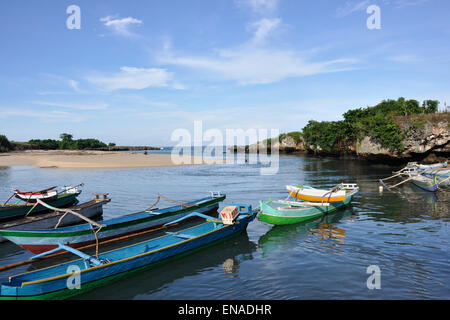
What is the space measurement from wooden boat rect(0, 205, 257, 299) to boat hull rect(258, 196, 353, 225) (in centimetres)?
278

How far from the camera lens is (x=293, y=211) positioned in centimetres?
1589

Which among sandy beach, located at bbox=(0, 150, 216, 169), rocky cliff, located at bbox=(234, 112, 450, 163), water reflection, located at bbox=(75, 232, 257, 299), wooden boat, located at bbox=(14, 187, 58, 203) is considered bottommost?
Result: water reflection, located at bbox=(75, 232, 257, 299)

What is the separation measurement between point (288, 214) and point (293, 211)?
410mm

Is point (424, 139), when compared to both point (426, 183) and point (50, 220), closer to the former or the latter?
point (426, 183)

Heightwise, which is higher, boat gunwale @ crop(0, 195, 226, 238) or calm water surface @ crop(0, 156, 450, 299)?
boat gunwale @ crop(0, 195, 226, 238)

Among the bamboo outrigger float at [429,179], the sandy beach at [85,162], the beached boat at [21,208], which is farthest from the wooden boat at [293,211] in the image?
the sandy beach at [85,162]

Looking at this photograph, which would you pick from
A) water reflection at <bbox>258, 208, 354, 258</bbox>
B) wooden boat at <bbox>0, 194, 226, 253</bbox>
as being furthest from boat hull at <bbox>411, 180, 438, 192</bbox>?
wooden boat at <bbox>0, 194, 226, 253</bbox>

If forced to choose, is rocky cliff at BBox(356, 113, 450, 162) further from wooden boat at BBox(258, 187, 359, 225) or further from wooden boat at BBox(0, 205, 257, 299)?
wooden boat at BBox(0, 205, 257, 299)

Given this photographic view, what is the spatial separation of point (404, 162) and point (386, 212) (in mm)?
34593

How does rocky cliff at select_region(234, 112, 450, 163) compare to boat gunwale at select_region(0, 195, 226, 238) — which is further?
rocky cliff at select_region(234, 112, 450, 163)

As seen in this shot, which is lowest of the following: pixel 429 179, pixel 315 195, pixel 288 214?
pixel 288 214

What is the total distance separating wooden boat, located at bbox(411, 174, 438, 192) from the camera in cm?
2519

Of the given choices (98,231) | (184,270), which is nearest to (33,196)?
(98,231)

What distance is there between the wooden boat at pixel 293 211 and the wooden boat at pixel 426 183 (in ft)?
38.8
